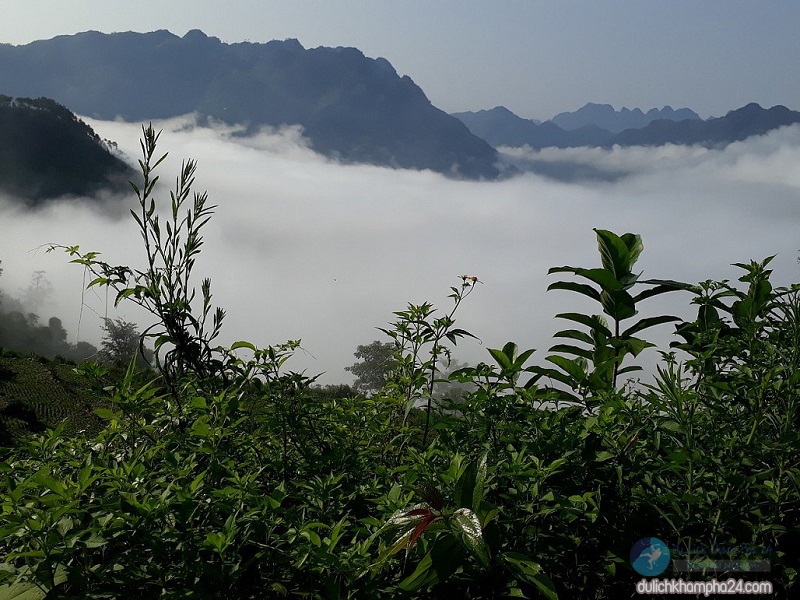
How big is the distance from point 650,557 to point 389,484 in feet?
1.74

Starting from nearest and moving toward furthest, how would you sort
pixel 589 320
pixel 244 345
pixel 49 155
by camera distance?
pixel 244 345 < pixel 589 320 < pixel 49 155

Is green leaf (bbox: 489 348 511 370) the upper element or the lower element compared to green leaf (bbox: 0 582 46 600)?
upper

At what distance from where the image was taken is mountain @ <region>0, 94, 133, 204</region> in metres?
76.8

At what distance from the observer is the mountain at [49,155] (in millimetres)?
76812

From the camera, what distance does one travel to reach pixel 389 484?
1318mm

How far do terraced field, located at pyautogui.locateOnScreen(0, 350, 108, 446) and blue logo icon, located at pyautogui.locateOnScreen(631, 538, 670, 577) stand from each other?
2008 mm

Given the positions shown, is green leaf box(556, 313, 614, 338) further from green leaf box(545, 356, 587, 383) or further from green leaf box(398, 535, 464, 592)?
green leaf box(398, 535, 464, 592)

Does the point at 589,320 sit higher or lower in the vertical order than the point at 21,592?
higher

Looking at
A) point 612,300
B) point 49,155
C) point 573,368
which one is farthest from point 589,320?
point 49,155

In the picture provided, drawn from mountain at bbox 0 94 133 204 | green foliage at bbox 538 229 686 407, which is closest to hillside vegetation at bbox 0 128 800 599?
green foliage at bbox 538 229 686 407

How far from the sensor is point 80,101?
18150cm

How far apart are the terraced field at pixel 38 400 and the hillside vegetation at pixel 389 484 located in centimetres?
117

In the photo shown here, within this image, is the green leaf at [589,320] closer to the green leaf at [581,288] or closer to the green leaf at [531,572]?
the green leaf at [581,288]

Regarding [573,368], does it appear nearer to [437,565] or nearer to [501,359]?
[501,359]
